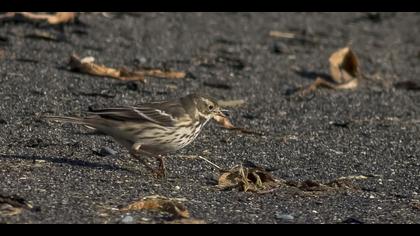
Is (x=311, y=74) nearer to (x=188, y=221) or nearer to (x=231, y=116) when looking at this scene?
(x=231, y=116)

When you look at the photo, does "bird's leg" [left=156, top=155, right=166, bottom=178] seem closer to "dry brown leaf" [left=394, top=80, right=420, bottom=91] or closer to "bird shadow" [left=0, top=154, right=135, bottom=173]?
"bird shadow" [left=0, top=154, right=135, bottom=173]

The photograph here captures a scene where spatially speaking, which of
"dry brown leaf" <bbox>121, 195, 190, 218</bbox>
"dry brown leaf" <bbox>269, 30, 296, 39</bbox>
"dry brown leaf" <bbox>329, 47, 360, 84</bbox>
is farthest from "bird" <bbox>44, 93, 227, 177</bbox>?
"dry brown leaf" <bbox>269, 30, 296, 39</bbox>

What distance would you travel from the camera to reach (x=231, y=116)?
488 inches

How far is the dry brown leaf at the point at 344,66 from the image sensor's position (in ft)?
48.0

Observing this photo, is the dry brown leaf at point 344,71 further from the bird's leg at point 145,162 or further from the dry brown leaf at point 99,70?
the bird's leg at point 145,162

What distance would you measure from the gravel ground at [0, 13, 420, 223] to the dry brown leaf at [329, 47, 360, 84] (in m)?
0.24

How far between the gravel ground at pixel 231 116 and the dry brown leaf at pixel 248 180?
9cm

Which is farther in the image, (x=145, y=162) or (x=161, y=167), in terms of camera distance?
(x=145, y=162)

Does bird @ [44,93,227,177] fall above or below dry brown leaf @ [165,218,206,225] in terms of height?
above

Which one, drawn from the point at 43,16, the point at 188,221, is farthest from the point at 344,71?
the point at 188,221

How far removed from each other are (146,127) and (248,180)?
123 centimetres

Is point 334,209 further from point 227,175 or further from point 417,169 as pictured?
point 417,169

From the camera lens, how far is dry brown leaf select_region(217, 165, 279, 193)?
923cm
